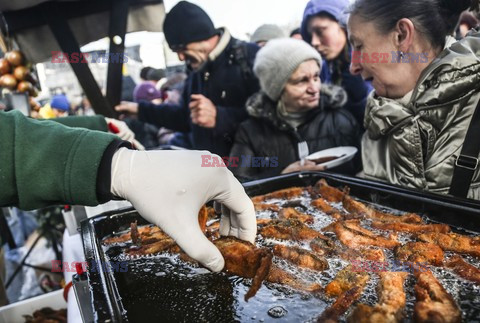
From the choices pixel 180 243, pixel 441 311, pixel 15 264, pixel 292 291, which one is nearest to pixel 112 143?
pixel 180 243

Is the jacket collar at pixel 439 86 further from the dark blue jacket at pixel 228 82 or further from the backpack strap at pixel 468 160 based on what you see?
the dark blue jacket at pixel 228 82

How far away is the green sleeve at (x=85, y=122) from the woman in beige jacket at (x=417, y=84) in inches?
80.1

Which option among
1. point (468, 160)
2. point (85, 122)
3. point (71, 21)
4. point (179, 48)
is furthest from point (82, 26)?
point (468, 160)

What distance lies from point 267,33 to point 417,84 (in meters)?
4.62

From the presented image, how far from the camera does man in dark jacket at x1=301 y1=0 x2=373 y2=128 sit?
3.31 metres

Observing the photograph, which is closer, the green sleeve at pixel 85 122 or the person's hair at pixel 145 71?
the green sleeve at pixel 85 122

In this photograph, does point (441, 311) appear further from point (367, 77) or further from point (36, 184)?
point (367, 77)

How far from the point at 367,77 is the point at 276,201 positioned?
1.06 meters

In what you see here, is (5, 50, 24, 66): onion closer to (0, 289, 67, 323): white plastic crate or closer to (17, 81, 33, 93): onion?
(17, 81, 33, 93): onion

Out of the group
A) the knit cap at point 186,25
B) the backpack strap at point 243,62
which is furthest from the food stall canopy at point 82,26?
the backpack strap at point 243,62

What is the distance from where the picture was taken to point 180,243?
3.95ft

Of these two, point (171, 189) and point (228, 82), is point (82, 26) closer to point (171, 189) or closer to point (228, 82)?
point (228, 82)

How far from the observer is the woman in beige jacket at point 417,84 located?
1.73 m

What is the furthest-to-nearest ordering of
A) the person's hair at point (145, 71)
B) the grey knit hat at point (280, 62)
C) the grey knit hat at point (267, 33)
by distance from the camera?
the person's hair at point (145, 71)
the grey knit hat at point (267, 33)
the grey knit hat at point (280, 62)
